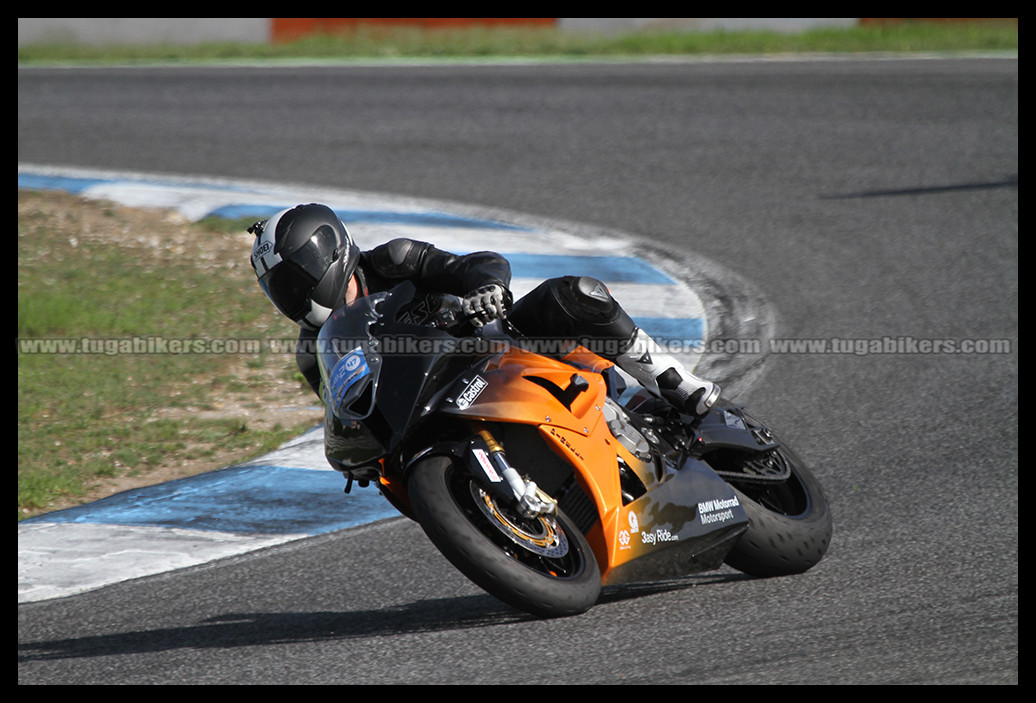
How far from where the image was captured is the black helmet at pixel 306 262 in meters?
3.67

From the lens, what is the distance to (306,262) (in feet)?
12.0

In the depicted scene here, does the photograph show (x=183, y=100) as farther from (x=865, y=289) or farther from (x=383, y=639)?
(x=383, y=639)

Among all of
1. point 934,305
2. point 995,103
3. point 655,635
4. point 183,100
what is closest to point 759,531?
point 655,635

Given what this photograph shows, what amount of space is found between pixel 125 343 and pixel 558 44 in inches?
420

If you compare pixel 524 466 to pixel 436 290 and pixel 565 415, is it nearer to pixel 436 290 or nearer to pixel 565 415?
pixel 565 415

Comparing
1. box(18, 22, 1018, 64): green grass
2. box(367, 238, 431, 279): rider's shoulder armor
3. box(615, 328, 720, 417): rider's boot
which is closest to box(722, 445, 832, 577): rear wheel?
box(615, 328, 720, 417): rider's boot

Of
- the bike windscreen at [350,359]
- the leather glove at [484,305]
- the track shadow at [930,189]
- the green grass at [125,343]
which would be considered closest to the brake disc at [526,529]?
the bike windscreen at [350,359]

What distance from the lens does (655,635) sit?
3.44 meters

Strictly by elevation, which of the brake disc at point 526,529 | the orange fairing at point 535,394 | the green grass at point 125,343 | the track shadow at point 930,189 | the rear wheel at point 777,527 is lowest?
the green grass at point 125,343

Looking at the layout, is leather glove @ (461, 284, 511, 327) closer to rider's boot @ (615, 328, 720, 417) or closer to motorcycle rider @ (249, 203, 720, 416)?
motorcycle rider @ (249, 203, 720, 416)

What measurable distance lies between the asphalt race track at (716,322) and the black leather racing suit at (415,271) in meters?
0.96

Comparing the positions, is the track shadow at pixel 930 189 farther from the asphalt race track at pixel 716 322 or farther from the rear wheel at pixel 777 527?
the rear wheel at pixel 777 527

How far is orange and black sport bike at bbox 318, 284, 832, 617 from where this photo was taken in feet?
10.9

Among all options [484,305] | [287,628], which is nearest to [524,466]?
[484,305]
